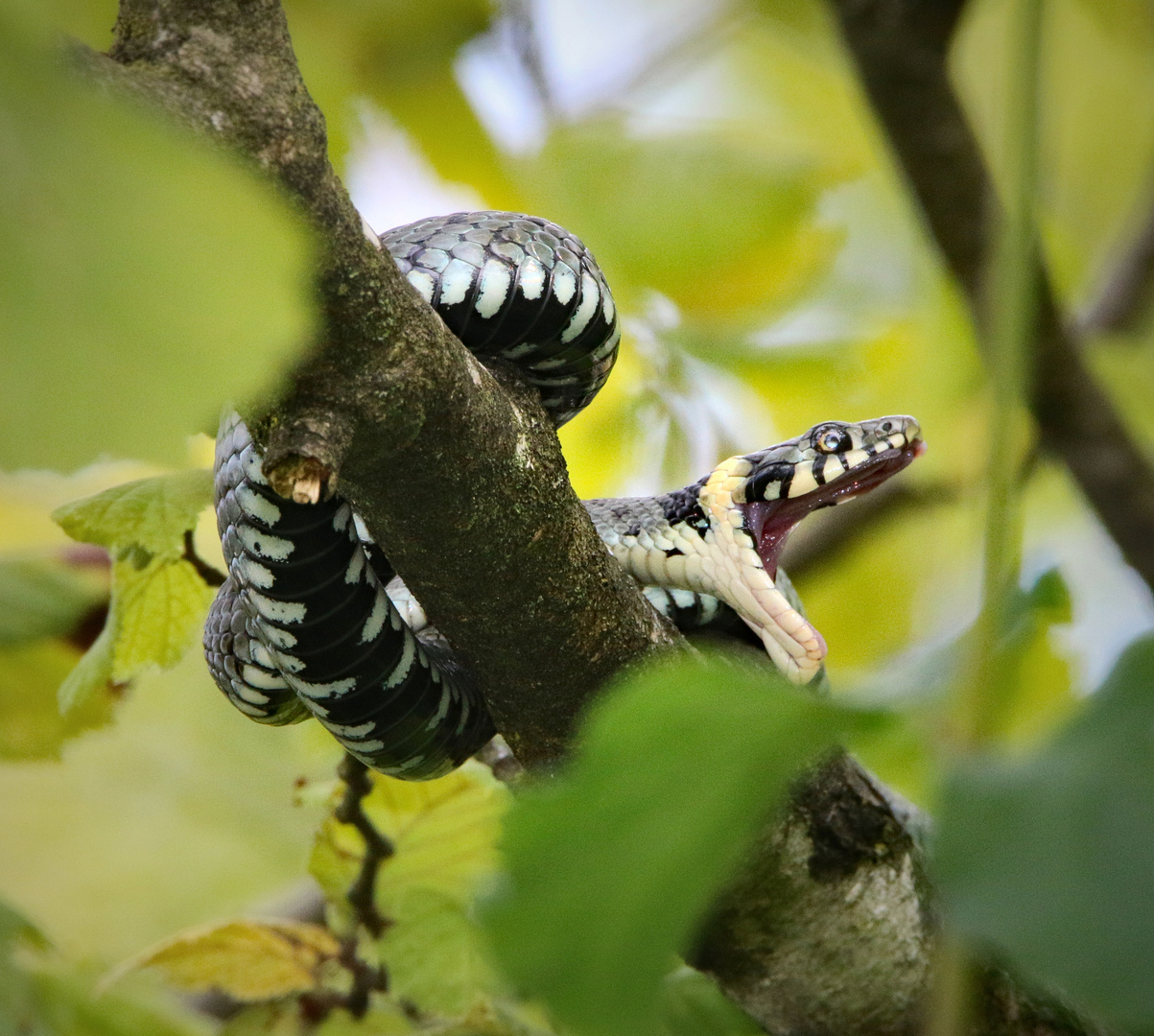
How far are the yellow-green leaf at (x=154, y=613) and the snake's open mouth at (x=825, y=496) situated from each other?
0.94m

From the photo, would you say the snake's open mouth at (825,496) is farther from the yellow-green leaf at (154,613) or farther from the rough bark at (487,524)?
the yellow-green leaf at (154,613)

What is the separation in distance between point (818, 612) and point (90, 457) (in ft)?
9.05

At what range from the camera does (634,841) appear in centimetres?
43

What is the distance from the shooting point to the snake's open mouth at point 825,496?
2.03 metres

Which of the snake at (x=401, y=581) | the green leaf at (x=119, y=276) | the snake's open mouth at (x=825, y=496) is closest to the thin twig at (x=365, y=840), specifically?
the snake at (x=401, y=581)

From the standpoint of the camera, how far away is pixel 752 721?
1.45 ft

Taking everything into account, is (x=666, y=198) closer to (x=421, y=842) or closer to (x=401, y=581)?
→ (x=401, y=581)

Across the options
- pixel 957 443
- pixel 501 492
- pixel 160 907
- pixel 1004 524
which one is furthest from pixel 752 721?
pixel 160 907

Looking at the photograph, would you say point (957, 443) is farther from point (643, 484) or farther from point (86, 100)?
point (86, 100)

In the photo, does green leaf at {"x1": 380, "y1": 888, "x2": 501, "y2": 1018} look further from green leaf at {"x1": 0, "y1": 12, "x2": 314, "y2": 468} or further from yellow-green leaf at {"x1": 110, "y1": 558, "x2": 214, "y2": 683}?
green leaf at {"x1": 0, "y1": 12, "x2": 314, "y2": 468}

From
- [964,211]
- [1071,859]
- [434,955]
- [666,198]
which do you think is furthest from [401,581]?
[964,211]

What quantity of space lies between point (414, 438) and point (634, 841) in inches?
25.6

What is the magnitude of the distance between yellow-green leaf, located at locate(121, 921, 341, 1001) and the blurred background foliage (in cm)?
22

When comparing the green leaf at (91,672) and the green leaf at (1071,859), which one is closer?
the green leaf at (1071,859)
